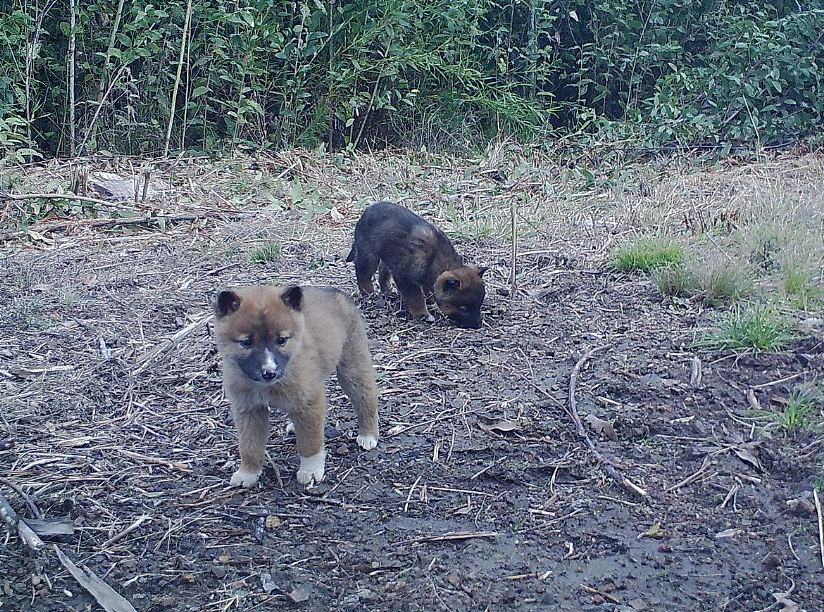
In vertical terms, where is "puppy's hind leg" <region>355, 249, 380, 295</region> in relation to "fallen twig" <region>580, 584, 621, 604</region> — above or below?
above

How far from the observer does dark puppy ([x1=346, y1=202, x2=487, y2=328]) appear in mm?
6211

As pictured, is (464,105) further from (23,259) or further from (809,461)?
(809,461)

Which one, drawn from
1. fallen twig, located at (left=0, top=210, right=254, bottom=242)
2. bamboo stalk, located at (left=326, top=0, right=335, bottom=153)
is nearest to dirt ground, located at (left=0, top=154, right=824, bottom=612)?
fallen twig, located at (left=0, top=210, right=254, bottom=242)

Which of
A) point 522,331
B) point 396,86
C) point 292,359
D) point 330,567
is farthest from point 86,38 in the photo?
point 330,567

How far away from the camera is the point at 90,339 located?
574 cm

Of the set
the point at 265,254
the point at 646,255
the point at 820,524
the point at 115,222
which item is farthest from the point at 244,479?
the point at 115,222

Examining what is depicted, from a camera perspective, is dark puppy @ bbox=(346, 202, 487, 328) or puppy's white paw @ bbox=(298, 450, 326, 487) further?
dark puppy @ bbox=(346, 202, 487, 328)

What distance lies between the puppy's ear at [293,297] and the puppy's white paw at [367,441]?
2.62 feet

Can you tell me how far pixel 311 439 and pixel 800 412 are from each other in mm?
2376

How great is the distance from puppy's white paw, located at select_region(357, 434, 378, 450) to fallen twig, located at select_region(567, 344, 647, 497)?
1015 millimetres

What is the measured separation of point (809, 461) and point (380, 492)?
1.95 meters

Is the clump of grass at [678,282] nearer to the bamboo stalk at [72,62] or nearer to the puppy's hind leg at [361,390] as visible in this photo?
the puppy's hind leg at [361,390]

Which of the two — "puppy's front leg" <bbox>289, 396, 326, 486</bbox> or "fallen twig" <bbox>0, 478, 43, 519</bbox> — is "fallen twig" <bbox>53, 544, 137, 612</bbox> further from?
"puppy's front leg" <bbox>289, 396, 326, 486</bbox>

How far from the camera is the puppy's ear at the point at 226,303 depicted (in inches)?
154
